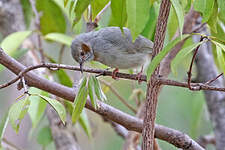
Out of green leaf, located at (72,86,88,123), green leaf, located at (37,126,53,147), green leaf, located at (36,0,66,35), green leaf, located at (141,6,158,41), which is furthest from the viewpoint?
green leaf, located at (36,0,66,35)

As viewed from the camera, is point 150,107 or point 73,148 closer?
point 150,107

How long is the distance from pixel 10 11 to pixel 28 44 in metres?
0.34

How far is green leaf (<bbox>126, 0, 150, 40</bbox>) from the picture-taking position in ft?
4.19

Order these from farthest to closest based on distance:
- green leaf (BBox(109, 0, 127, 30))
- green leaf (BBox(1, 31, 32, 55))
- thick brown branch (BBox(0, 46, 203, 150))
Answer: green leaf (BBox(1, 31, 32, 55)) < thick brown branch (BBox(0, 46, 203, 150)) < green leaf (BBox(109, 0, 127, 30))

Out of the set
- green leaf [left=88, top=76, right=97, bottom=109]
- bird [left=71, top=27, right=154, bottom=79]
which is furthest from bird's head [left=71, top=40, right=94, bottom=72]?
green leaf [left=88, top=76, right=97, bottom=109]

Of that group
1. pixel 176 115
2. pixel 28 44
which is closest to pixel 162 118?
pixel 176 115

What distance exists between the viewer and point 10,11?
3.37m

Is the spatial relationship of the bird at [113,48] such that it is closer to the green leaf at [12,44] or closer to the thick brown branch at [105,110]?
the green leaf at [12,44]

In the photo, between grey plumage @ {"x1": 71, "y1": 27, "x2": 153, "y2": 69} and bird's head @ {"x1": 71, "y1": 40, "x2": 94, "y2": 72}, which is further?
bird's head @ {"x1": 71, "y1": 40, "x2": 94, "y2": 72}

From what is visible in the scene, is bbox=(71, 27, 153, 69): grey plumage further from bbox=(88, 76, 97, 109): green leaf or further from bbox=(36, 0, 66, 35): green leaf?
bbox=(88, 76, 97, 109): green leaf

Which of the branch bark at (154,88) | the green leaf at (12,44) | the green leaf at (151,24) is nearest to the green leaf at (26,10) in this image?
the green leaf at (12,44)

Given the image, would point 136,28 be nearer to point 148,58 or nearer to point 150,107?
point 150,107

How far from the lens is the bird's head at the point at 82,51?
2812mm

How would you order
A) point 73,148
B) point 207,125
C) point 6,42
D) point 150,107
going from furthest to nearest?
point 207,125 < point 73,148 < point 6,42 < point 150,107
